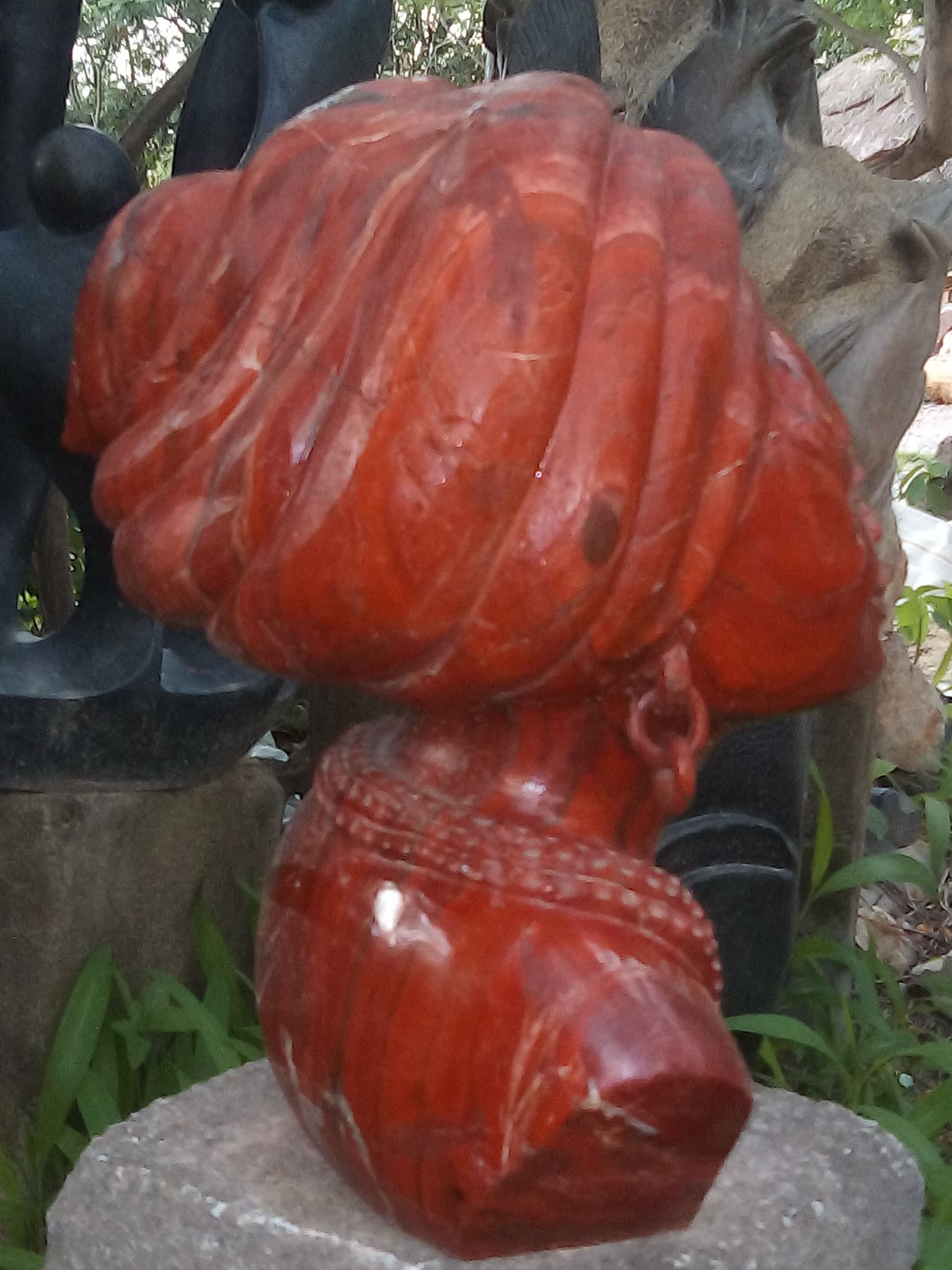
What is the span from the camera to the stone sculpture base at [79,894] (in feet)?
5.32

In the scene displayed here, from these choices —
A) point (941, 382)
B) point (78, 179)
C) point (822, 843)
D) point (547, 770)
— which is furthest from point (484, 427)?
point (941, 382)

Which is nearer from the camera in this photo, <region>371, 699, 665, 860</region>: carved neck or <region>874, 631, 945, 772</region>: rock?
<region>371, 699, 665, 860</region>: carved neck

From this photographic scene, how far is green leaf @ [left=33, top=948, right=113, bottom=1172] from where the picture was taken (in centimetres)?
155

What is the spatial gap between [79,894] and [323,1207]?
0.67m

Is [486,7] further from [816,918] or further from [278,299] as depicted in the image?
[816,918]

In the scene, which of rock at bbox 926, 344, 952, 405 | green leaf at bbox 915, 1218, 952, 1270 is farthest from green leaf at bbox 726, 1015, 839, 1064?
rock at bbox 926, 344, 952, 405

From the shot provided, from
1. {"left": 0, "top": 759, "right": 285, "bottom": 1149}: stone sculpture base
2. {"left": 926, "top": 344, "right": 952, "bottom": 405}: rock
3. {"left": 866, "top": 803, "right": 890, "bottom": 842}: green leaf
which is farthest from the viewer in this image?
{"left": 926, "top": 344, "right": 952, "bottom": 405}: rock

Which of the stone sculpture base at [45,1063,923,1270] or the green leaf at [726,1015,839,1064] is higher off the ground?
the stone sculpture base at [45,1063,923,1270]

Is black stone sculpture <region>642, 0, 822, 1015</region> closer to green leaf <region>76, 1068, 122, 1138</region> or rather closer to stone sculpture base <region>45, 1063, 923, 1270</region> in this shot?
stone sculpture base <region>45, 1063, 923, 1270</region>

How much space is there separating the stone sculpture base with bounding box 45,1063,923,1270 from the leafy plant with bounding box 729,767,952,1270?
1.13ft

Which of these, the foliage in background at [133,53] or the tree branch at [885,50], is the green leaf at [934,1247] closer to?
the tree branch at [885,50]

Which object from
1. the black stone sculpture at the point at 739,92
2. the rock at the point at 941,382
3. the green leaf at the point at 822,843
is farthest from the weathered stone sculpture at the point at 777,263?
the rock at the point at 941,382

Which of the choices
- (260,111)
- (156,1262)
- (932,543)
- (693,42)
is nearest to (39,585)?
(260,111)

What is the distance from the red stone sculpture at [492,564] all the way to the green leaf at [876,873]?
2.99 ft
